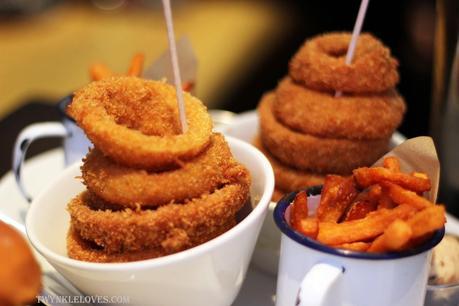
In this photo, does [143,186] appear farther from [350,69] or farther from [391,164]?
[350,69]

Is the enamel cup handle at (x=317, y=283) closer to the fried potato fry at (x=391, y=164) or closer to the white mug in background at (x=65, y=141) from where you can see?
the fried potato fry at (x=391, y=164)

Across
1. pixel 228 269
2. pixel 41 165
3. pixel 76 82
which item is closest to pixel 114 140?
pixel 228 269

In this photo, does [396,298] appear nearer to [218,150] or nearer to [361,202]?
[361,202]

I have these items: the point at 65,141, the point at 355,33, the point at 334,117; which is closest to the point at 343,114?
the point at 334,117

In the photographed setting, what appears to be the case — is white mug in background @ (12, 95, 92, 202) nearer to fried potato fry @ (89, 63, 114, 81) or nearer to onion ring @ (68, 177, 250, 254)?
fried potato fry @ (89, 63, 114, 81)

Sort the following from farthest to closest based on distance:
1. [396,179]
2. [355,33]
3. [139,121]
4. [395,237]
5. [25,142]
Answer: [25,142] < [355,33] < [139,121] < [396,179] < [395,237]
